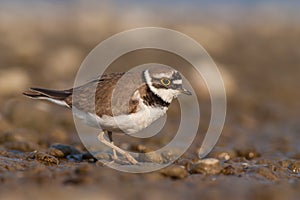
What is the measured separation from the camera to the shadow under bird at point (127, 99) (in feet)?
25.0

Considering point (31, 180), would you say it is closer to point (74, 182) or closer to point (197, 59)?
point (74, 182)

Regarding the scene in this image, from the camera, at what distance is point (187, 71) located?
16500mm

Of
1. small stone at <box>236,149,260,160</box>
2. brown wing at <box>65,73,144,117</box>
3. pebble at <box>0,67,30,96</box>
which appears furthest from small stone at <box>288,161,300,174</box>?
pebble at <box>0,67,30,96</box>

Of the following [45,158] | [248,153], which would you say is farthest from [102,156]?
[248,153]

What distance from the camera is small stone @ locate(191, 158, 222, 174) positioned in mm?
7578

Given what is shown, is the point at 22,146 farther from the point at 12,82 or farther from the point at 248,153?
the point at 12,82

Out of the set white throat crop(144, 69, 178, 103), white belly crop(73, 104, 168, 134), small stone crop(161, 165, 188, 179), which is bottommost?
small stone crop(161, 165, 188, 179)

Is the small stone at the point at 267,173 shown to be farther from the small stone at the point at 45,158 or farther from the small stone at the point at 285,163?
the small stone at the point at 45,158

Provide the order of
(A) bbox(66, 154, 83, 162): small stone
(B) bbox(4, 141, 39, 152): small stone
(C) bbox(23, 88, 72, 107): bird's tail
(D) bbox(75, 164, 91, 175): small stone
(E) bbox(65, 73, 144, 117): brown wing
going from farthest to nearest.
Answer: (B) bbox(4, 141, 39, 152): small stone < (A) bbox(66, 154, 83, 162): small stone < (C) bbox(23, 88, 72, 107): bird's tail < (E) bbox(65, 73, 144, 117): brown wing < (D) bbox(75, 164, 91, 175): small stone

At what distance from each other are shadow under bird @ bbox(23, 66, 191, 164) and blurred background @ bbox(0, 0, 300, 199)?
0.80 metres

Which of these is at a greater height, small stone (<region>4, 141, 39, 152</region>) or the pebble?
the pebble

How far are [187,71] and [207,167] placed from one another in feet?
29.7

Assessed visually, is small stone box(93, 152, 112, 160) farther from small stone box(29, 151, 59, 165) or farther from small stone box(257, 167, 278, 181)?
small stone box(257, 167, 278, 181)

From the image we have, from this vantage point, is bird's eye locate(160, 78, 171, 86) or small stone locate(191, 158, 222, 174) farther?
bird's eye locate(160, 78, 171, 86)
